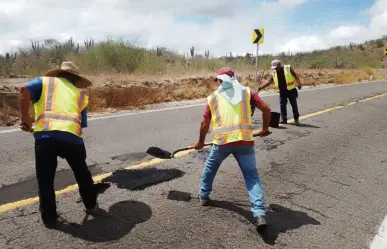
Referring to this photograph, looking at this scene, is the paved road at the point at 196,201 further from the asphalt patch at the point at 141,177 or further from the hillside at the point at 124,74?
the hillside at the point at 124,74

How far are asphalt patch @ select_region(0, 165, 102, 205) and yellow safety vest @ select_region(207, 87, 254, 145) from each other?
2.19 metres

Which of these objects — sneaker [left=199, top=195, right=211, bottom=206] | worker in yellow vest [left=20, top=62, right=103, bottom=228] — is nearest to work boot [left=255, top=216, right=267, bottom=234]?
sneaker [left=199, top=195, right=211, bottom=206]

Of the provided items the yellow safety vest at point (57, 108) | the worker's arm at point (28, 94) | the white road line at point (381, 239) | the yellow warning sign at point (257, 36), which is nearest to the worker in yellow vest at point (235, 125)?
the white road line at point (381, 239)

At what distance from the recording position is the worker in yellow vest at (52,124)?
132 inches

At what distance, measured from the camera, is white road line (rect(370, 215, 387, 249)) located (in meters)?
3.50

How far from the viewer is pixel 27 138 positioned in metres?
6.83

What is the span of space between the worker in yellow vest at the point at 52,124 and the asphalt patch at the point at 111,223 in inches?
10.7

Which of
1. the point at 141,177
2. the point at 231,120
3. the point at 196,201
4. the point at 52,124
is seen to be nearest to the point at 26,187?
the point at 141,177

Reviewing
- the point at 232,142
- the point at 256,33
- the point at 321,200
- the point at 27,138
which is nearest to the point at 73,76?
the point at 232,142

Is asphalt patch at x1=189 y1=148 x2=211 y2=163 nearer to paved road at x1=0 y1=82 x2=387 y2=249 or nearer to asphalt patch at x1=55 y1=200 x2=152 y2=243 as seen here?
paved road at x1=0 y1=82 x2=387 y2=249

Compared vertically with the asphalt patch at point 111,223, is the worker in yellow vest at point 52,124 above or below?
above

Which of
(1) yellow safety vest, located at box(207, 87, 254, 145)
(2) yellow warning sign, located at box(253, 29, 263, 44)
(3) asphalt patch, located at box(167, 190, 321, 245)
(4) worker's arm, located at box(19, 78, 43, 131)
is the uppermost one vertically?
(2) yellow warning sign, located at box(253, 29, 263, 44)

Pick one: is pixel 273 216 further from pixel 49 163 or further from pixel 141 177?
pixel 49 163

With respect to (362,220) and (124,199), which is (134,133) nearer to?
(124,199)
